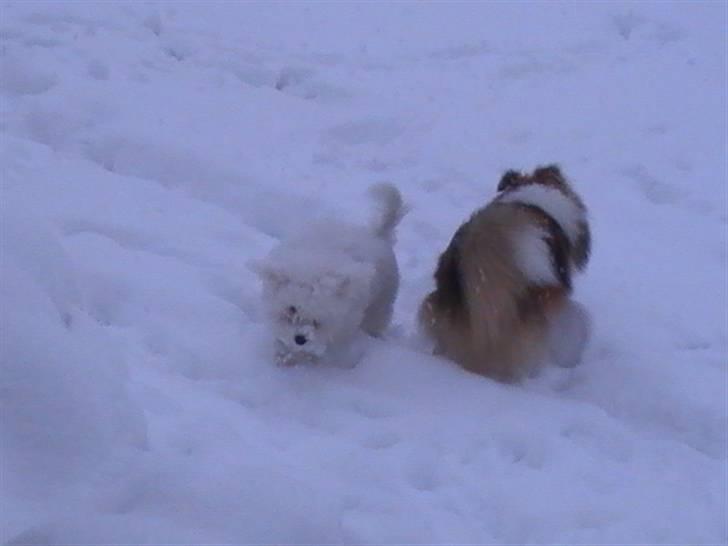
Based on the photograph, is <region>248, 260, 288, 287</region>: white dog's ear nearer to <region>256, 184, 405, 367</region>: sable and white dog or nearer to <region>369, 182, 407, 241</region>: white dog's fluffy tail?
<region>256, 184, 405, 367</region>: sable and white dog

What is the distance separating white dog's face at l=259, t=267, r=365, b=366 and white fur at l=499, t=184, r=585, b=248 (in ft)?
3.47

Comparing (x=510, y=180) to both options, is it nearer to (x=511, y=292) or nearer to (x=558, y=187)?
(x=558, y=187)

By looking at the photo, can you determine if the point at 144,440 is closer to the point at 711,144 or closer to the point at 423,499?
the point at 423,499

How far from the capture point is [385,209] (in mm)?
5109

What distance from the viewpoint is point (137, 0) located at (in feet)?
29.5

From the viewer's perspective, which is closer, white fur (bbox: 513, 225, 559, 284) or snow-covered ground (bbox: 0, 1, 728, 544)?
snow-covered ground (bbox: 0, 1, 728, 544)

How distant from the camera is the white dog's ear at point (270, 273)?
4551mm

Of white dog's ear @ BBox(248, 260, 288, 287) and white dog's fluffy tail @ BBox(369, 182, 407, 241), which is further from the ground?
white dog's fluffy tail @ BBox(369, 182, 407, 241)

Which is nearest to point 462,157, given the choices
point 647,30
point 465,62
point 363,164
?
point 363,164

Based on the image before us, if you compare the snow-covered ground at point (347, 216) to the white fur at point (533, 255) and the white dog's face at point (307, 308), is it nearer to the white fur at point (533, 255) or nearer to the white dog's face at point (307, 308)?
the white dog's face at point (307, 308)

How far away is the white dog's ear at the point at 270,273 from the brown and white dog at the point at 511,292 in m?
0.80

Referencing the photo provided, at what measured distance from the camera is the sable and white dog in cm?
453

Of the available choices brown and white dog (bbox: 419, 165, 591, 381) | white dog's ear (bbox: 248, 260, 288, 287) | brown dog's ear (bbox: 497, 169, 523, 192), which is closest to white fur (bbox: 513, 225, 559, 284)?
brown and white dog (bbox: 419, 165, 591, 381)

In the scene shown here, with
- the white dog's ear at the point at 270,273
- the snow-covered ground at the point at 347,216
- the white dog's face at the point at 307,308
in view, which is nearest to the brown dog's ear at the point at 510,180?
the snow-covered ground at the point at 347,216
